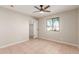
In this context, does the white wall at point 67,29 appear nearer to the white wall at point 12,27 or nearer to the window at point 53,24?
the window at point 53,24

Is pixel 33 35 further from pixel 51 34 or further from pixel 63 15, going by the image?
pixel 63 15

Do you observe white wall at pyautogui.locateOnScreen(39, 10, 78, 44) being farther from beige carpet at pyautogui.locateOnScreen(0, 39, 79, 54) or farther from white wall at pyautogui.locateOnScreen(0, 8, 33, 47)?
white wall at pyautogui.locateOnScreen(0, 8, 33, 47)

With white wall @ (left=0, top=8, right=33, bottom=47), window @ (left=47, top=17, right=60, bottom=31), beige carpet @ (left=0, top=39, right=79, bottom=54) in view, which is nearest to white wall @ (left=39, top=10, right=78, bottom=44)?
window @ (left=47, top=17, right=60, bottom=31)

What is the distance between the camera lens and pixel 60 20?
18.5ft

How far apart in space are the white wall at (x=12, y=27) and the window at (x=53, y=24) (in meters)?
1.96

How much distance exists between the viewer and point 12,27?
4875 millimetres

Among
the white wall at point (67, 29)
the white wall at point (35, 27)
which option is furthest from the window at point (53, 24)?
the white wall at point (35, 27)

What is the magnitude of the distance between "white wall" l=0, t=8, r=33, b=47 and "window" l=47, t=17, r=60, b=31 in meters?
1.96

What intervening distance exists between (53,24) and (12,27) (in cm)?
318

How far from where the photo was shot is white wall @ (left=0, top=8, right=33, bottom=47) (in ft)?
13.9

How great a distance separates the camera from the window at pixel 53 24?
591cm

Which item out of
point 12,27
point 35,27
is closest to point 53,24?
point 35,27

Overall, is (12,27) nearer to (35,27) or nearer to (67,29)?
(35,27)
